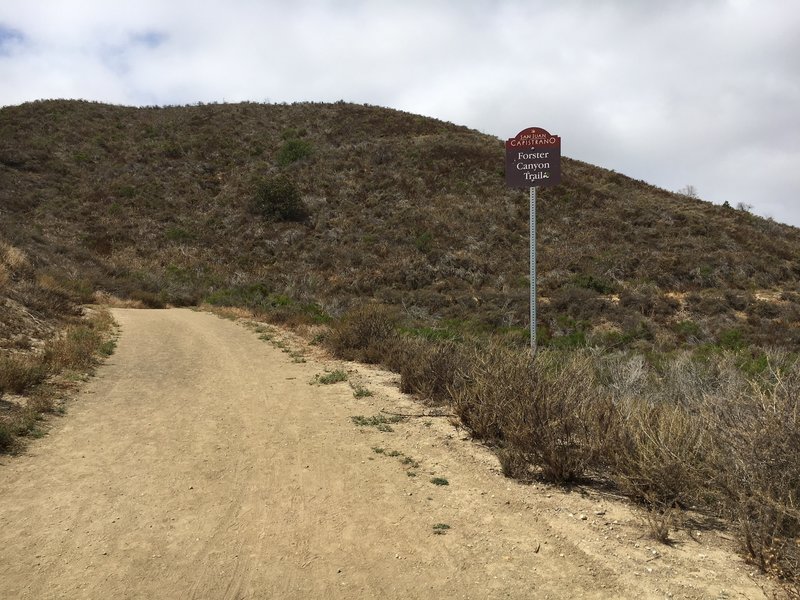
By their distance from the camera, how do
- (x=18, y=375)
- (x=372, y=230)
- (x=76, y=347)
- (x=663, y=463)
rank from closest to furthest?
1. (x=663, y=463)
2. (x=18, y=375)
3. (x=76, y=347)
4. (x=372, y=230)

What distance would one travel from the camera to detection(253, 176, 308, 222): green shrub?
35062 mm

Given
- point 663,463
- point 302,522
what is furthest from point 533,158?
point 302,522

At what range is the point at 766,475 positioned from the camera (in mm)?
3160

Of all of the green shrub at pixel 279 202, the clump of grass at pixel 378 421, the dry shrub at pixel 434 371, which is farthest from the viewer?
the green shrub at pixel 279 202

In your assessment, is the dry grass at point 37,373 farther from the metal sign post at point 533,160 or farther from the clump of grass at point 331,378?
the metal sign post at point 533,160

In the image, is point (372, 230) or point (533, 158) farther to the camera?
point (372, 230)

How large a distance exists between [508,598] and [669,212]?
36325mm

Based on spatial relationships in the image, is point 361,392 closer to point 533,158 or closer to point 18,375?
point 533,158

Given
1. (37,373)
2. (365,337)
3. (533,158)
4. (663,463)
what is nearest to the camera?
(663,463)

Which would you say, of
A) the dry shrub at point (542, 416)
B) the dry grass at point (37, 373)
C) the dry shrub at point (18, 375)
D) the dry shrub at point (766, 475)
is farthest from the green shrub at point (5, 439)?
the dry shrub at point (766, 475)

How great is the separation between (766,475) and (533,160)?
4890mm

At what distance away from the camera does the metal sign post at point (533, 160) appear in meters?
6.99

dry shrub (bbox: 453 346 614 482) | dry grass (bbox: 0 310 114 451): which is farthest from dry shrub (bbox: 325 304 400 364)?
dry grass (bbox: 0 310 114 451)

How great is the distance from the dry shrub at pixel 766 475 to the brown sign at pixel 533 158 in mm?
4118
